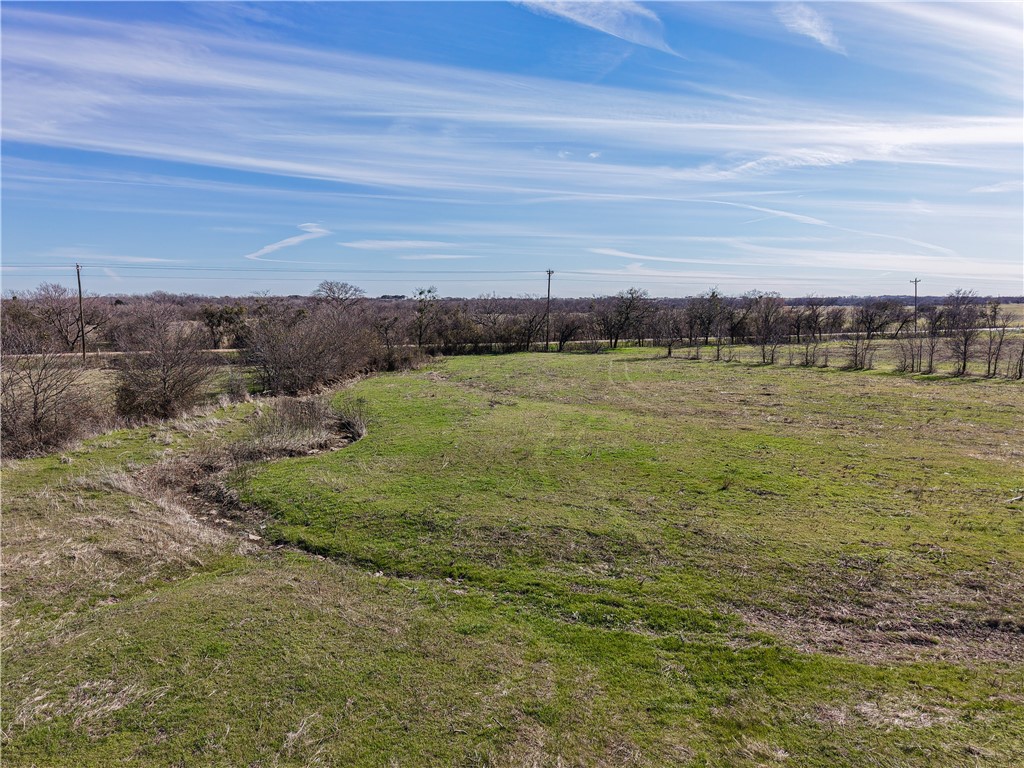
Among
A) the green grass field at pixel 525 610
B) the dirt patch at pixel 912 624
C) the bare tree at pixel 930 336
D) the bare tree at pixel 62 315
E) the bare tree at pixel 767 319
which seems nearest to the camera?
A: the green grass field at pixel 525 610

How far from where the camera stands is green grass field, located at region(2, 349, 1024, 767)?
6.27 metres

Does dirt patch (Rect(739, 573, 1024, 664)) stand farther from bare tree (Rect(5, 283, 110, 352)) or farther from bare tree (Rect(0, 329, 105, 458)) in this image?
bare tree (Rect(5, 283, 110, 352))

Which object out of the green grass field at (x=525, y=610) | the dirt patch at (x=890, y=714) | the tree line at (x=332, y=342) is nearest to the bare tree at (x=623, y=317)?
the tree line at (x=332, y=342)

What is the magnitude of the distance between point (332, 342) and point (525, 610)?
29.0m

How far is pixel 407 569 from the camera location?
10.7m

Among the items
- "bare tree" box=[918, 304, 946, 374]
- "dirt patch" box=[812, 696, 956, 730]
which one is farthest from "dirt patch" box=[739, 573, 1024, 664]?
"bare tree" box=[918, 304, 946, 374]

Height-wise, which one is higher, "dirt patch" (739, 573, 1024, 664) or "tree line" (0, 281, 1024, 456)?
"tree line" (0, 281, 1024, 456)

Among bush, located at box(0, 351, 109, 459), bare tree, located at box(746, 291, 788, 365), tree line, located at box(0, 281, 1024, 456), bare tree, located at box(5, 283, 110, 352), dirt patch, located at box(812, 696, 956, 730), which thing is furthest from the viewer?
bare tree, located at box(746, 291, 788, 365)

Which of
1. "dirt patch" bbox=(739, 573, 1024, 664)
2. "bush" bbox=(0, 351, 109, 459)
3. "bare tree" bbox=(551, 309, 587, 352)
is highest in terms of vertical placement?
"bare tree" bbox=(551, 309, 587, 352)

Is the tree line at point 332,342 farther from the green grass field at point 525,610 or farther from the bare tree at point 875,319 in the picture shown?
the green grass field at point 525,610

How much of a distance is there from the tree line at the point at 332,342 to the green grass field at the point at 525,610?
160 inches

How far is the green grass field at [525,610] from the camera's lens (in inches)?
247

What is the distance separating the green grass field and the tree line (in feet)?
13.3

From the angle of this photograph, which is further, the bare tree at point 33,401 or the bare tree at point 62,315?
the bare tree at point 62,315
